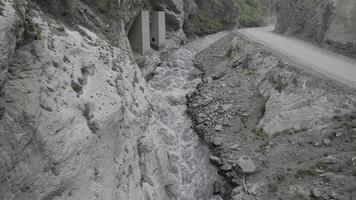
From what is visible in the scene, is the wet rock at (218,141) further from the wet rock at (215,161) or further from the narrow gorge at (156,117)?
the wet rock at (215,161)

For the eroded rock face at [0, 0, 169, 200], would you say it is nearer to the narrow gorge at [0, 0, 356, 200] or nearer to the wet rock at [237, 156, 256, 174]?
the narrow gorge at [0, 0, 356, 200]

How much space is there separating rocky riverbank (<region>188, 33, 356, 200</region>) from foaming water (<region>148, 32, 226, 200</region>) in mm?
782

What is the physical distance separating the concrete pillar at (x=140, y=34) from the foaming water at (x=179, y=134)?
9.12ft

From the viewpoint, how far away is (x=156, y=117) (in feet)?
58.3

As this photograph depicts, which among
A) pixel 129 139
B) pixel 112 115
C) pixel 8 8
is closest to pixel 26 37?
pixel 8 8

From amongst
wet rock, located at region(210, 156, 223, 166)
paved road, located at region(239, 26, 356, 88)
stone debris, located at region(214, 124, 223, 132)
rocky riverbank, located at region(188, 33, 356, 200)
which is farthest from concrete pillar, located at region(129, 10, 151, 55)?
wet rock, located at region(210, 156, 223, 166)

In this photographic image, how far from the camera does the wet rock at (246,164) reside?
14898mm

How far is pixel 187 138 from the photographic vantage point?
61.5 ft

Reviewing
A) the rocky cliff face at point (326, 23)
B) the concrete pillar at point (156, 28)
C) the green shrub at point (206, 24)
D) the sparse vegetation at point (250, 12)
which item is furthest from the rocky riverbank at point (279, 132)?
the sparse vegetation at point (250, 12)

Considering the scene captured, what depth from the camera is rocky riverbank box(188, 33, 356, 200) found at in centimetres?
1297

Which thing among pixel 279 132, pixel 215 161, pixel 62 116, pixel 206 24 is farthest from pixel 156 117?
pixel 206 24

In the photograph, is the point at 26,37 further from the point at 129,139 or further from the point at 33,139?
the point at 129,139

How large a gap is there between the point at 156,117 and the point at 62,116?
30.9ft

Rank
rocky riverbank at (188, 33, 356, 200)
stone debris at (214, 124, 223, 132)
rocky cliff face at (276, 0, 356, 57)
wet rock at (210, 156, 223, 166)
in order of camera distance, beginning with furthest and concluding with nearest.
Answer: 1. rocky cliff face at (276, 0, 356, 57)
2. stone debris at (214, 124, 223, 132)
3. wet rock at (210, 156, 223, 166)
4. rocky riverbank at (188, 33, 356, 200)
